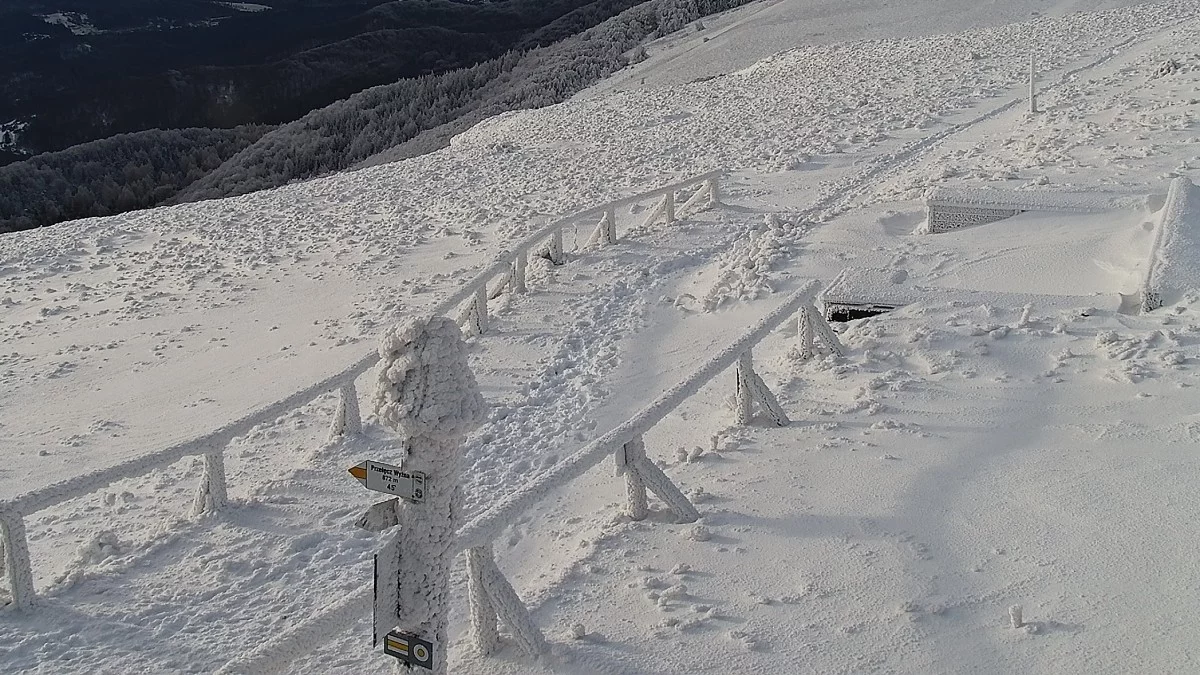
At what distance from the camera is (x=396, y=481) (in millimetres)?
3916

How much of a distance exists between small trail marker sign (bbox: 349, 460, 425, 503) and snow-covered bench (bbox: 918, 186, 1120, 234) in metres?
9.77

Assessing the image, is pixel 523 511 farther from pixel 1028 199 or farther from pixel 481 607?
pixel 1028 199

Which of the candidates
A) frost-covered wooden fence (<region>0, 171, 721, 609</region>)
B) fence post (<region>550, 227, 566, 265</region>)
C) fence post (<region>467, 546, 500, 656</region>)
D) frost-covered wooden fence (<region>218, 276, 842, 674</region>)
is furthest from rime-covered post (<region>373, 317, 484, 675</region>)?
fence post (<region>550, 227, 566, 265</region>)

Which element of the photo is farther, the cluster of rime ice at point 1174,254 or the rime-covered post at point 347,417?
the rime-covered post at point 347,417

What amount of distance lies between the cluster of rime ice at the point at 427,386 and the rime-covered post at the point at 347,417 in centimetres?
563

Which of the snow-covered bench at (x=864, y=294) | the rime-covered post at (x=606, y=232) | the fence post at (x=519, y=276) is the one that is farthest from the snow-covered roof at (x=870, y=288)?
the rime-covered post at (x=606, y=232)

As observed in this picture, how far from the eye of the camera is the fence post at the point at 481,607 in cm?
513

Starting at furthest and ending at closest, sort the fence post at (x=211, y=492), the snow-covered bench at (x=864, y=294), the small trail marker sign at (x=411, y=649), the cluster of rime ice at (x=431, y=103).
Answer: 1. the cluster of rime ice at (x=431, y=103)
2. the snow-covered bench at (x=864, y=294)
3. the fence post at (x=211, y=492)
4. the small trail marker sign at (x=411, y=649)

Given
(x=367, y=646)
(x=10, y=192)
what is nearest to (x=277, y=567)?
(x=367, y=646)

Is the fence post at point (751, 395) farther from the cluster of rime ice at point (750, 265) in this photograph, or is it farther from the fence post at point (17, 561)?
the fence post at point (17, 561)

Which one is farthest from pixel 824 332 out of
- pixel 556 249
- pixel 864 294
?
pixel 556 249

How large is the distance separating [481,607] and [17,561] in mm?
3147

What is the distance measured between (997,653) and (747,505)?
6.86 feet

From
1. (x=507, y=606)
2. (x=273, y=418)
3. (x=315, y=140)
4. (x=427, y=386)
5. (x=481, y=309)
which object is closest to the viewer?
(x=427, y=386)
